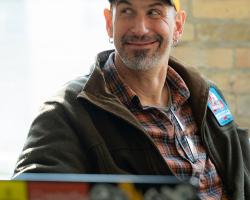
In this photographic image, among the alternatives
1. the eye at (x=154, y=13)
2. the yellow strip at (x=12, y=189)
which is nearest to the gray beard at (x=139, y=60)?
the eye at (x=154, y=13)

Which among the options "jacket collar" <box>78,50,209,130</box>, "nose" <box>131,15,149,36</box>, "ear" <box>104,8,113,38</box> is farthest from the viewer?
"ear" <box>104,8,113,38</box>

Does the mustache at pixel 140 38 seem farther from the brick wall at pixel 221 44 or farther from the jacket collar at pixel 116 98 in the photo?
the brick wall at pixel 221 44

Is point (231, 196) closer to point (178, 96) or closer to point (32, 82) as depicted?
point (178, 96)

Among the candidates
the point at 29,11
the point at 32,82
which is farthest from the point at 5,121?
the point at 29,11

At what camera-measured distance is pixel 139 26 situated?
145 cm

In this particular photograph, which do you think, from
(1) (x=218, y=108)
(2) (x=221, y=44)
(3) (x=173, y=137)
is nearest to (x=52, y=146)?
(3) (x=173, y=137)

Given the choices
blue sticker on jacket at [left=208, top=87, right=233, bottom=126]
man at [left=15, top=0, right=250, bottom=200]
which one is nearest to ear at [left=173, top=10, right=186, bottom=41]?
man at [left=15, top=0, right=250, bottom=200]

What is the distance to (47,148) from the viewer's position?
123cm

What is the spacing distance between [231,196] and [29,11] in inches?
41.5

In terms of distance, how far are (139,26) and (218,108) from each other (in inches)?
16.6

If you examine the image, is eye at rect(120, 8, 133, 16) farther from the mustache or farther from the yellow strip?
the yellow strip

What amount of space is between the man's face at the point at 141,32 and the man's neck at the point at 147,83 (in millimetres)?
42

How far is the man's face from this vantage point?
1449mm

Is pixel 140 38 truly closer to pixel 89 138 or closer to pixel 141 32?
pixel 141 32
